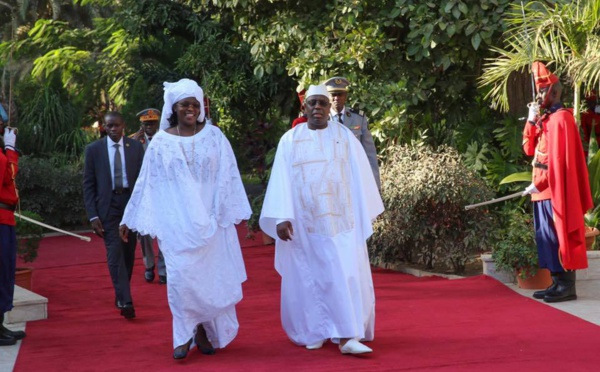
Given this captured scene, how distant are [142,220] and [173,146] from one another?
57 cm

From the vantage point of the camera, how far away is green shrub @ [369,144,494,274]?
37.6 feet

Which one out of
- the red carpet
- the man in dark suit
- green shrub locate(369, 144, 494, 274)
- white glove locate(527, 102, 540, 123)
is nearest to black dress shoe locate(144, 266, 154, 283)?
the red carpet

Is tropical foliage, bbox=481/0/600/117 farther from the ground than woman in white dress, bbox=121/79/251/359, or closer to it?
farther from the ground

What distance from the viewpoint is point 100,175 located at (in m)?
9.83

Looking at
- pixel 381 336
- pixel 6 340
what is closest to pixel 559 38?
pixel 381 336

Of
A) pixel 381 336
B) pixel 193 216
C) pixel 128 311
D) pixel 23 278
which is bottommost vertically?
pixel 381 336

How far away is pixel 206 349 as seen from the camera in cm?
770

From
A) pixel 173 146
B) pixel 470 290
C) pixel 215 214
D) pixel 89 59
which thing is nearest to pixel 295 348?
pixel 215 214

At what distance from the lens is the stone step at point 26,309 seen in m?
9.23

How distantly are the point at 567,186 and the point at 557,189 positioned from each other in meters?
0.09

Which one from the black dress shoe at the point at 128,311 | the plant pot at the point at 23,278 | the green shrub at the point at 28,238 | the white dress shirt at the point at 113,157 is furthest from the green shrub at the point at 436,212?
the plant pot at the point at 23,278

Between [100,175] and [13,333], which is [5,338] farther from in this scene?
[100,175]

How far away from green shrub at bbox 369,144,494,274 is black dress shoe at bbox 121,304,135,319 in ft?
11.3

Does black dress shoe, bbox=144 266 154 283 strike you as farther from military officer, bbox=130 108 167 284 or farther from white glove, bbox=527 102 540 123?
white glove, bbox=527 102 540 123
